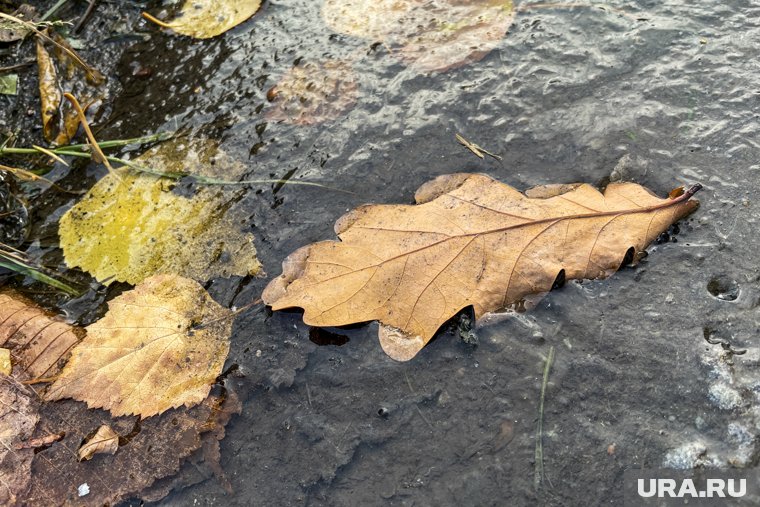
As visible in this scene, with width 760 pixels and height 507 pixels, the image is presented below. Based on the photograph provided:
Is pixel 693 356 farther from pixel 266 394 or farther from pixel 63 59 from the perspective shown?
pixel 63 59

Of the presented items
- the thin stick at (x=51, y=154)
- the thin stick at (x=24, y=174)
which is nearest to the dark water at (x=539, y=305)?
the thin stick at (x=51, y=154)

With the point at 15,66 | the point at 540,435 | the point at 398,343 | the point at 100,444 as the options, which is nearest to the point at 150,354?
the point at 100,444

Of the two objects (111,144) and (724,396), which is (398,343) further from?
(111,144)

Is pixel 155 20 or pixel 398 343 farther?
pixel 155 20

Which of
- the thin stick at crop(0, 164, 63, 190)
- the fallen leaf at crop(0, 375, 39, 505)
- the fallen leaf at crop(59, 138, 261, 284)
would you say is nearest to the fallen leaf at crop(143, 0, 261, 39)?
the fallen leaf at crop(59, 138, 261, 284)

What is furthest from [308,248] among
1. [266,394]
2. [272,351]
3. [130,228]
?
[130,228]

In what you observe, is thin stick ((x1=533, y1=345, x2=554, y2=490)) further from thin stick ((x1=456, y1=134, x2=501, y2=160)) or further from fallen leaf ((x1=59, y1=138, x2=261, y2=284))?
fallen leaf ((x1=59, y1=138, x2=261, y2=284))

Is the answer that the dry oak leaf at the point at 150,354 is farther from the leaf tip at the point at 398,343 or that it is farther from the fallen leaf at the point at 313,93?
the fallen leaf at the point at 313,93
